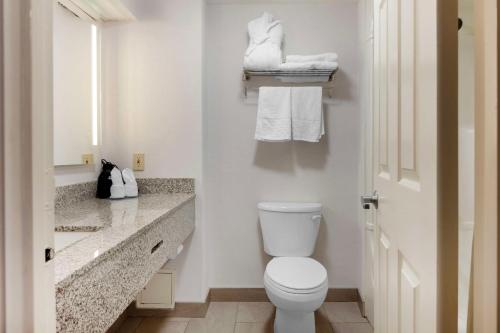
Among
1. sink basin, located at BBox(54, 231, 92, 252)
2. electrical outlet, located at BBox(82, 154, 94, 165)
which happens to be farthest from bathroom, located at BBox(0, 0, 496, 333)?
sink basin, located at BBox(54, 231, 92, 252)

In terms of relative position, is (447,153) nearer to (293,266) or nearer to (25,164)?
(25,164)

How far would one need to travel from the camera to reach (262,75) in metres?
2.08

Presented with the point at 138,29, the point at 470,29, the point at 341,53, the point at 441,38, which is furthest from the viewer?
the point at 341,53

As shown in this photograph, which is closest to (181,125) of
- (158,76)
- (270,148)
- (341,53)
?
(158,76)

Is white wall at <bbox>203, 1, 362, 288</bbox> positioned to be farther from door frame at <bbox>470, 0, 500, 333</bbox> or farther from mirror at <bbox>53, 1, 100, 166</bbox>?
door frame at <bbox>470, 0, 500, 333</bbox>

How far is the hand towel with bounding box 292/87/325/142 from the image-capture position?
2.01 meters

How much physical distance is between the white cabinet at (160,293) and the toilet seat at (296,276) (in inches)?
26.5

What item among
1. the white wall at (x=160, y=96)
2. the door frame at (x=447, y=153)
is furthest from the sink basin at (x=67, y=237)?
the door frame at (x=447, y=153)

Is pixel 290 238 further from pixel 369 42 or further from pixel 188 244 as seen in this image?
pixel 369 42

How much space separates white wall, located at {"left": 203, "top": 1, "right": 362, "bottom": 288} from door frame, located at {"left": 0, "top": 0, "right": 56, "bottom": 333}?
1733 mm

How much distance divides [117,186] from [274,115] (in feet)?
3.39

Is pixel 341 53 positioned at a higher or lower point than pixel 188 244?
higher

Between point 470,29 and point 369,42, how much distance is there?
1045 mm

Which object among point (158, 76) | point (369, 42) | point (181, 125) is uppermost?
point (369, 42)
